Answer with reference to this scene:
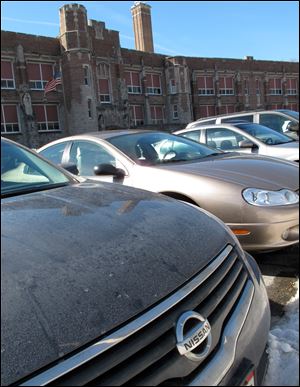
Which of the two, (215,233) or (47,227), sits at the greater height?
(47,227)

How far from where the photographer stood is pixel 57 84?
113ft

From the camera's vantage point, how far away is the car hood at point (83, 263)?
118 cm

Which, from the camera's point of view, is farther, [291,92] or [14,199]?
[291,92]

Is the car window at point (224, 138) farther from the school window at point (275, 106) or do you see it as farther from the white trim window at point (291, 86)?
the white trim window at point (291, 86)

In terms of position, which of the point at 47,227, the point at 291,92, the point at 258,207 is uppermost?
the point at 291,92

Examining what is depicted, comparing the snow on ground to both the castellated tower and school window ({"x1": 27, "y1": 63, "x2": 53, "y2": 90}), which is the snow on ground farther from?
school window ({"x1": 27, "y1": 63, "x2": 53, "y2": 90})

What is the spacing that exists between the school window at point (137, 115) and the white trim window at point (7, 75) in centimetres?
1184

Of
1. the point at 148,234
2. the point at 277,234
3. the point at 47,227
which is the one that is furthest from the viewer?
the point at 277,234

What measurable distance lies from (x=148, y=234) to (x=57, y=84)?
34889mm

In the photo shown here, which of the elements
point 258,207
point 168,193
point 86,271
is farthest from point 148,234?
point 168,193

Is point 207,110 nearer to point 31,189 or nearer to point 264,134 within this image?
point 264,134

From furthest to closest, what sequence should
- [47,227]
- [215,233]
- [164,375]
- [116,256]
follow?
[215,233], [47,227], [116,256], [164,375]

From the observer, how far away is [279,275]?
11.8 ft

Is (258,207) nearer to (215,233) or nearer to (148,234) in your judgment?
(215,233)
